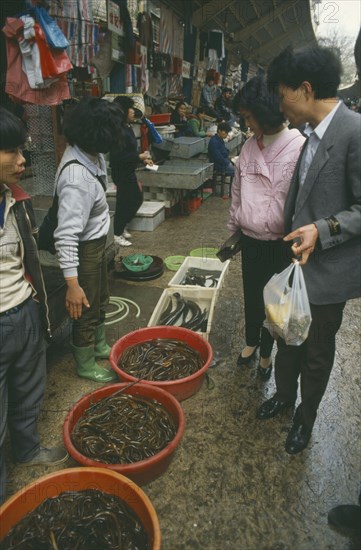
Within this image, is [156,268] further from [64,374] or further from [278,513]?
[278,513]

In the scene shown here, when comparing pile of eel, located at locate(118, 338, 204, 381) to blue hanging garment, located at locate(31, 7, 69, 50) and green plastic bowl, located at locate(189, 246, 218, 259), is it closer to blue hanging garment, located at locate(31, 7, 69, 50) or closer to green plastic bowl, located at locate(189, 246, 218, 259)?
green plastic bowl, located at locate(189, 246, 218, 259)

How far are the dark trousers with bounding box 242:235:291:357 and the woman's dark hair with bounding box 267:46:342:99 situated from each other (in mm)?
1170

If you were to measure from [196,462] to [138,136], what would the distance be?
6.90 m

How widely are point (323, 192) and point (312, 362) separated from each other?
1.11 metres

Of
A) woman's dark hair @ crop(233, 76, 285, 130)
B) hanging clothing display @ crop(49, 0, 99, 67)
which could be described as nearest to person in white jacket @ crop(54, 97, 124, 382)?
woman's dark hair @ crop(233, 76, 285, 130)

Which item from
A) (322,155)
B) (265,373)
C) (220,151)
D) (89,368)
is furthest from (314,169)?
(220,151)

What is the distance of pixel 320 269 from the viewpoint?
2270 millimetres

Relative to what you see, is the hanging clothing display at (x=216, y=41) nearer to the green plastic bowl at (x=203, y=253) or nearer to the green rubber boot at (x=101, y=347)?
the green plastic bowl at (x=203, y=253)

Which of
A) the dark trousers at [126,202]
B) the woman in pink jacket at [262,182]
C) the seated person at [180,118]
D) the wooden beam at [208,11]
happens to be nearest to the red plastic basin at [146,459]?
the woman in pink jacket at [262,182]

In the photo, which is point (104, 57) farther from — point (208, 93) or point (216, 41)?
point (208, 93)

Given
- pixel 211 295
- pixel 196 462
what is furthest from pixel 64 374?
pixel 211 295

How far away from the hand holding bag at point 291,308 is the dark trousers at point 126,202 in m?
4.62

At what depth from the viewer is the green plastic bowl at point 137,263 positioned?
5421mm

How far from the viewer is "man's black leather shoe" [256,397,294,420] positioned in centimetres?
306
